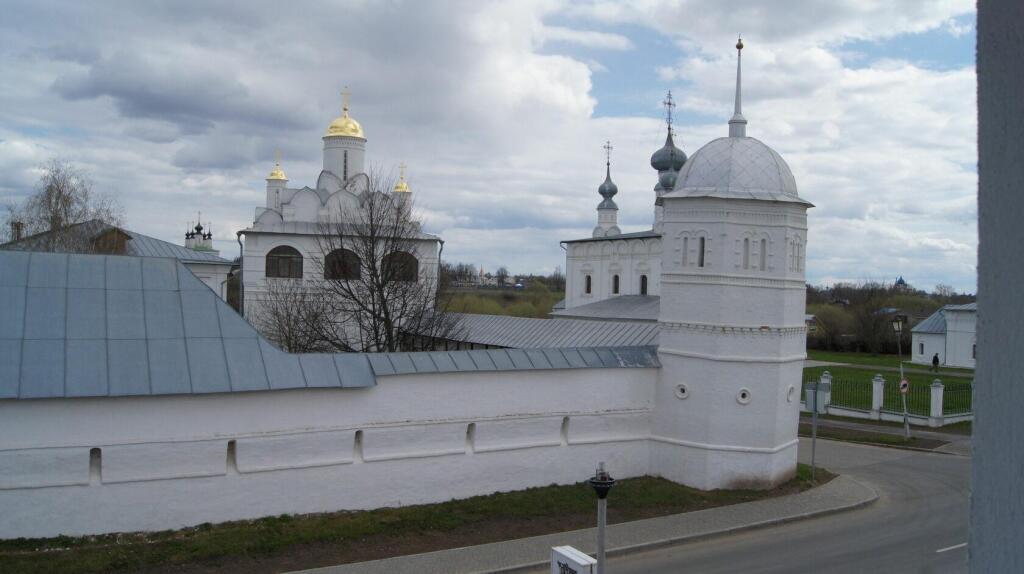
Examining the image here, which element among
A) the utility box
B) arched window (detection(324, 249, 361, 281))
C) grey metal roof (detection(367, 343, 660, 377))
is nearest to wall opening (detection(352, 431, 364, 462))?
grey metal roof (detection(367, 343, 660, 377))

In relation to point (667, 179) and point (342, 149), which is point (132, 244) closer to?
point (342, 149)

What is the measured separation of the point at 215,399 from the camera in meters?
11.2

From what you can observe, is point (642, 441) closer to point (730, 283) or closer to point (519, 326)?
point (730, 283)

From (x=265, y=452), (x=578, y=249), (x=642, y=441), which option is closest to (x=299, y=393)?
(x=265, y=452)

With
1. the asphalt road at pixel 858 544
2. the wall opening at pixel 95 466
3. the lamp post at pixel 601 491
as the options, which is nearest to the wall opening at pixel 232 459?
the wall opening at pixel 95 466

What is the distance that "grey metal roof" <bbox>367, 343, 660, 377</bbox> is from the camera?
1273 centimetres

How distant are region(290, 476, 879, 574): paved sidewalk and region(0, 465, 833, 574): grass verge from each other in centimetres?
27

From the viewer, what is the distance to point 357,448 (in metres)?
12.3

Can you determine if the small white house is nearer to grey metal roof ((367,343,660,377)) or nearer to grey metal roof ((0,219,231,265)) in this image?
grey metal roof ((367,343,660,377))

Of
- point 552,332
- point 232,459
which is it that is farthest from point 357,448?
point 552,332

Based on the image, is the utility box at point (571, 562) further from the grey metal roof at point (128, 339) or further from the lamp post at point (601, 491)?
the grey metal roof at point (128, 339)

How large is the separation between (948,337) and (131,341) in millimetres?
46867

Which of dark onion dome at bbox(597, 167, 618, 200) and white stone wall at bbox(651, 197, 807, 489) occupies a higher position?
dark onion dome at bbox(597, 167, 618, 200)

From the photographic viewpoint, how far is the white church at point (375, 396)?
10.5 meters
